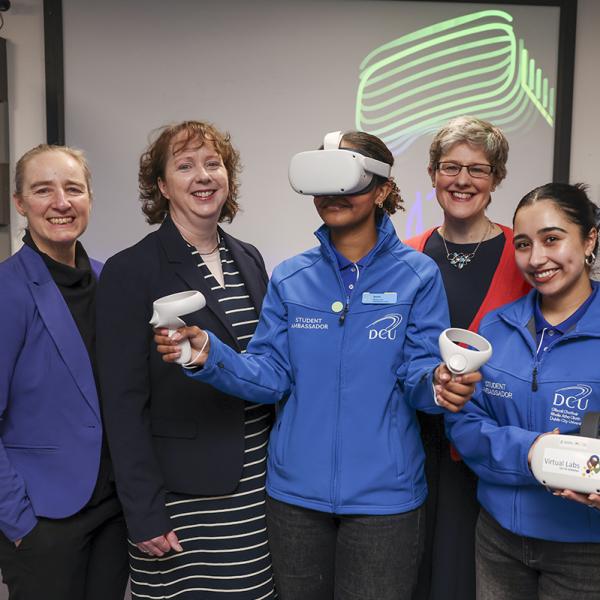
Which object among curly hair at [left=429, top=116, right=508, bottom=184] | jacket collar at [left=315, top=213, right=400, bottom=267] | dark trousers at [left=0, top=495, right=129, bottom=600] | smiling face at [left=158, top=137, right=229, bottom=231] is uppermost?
curly hair at [left=429, top=116, right=508, bottom=184]

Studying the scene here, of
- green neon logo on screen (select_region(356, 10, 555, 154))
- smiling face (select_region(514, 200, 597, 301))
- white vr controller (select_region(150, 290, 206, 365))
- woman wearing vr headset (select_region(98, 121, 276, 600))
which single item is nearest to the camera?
white vr controller (select_region(150, 290, 206, 365))

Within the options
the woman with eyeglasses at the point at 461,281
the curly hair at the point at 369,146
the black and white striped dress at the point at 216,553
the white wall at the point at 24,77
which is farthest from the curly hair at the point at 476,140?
the white wall at the point at 24,77

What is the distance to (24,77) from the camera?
288 centimetres

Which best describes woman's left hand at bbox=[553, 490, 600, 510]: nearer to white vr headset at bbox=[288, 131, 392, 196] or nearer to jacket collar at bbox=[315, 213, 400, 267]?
jacket collar at bbox=[315, 213, 400, 267]

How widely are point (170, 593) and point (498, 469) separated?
86cm

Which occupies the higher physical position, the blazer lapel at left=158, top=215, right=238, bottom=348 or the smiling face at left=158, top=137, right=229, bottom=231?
the smiling face at left=158, top=137, right=229, bottom=231

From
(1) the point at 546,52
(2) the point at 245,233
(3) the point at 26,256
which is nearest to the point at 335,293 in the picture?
(3) the point at 26,256

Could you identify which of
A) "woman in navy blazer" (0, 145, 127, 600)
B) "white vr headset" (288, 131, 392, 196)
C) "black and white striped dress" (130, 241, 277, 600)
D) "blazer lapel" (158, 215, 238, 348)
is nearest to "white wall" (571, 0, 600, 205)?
"white vr headset" (288, 131, 392, 196)

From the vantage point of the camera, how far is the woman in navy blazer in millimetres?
1459

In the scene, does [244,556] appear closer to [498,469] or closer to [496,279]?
[498,469]

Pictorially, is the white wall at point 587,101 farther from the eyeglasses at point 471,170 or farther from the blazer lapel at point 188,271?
the blazer lapel at point 188,271

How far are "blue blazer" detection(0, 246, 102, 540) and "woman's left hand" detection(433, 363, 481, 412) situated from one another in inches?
33.1

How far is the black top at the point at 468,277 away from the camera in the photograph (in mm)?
1706

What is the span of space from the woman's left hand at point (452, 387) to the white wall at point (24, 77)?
233 centimetres
